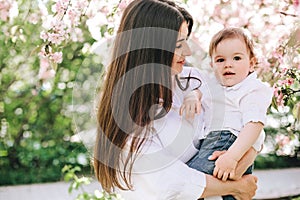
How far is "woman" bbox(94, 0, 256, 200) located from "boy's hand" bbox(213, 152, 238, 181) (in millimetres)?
26

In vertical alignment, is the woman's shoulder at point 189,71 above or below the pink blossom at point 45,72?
above

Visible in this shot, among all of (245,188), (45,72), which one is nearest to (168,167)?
(245,188)

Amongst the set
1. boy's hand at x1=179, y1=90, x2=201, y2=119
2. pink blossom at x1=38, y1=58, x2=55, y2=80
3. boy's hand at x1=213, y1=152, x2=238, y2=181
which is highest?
boy's hand at x1=179, y1=90, x2=201, y2=119

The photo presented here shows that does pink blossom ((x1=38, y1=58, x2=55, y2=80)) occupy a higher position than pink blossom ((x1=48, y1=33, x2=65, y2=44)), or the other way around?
pink blossom ((x1=48, y1=33, x2=65, y2=44))

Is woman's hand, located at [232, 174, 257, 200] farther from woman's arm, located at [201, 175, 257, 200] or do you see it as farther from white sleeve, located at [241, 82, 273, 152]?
white sleeve, located at [241, 82, 273, 152]

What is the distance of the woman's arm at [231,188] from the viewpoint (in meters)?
2.09

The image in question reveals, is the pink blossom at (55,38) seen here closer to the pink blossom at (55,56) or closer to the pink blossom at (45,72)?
the pink blossom at (55,56)

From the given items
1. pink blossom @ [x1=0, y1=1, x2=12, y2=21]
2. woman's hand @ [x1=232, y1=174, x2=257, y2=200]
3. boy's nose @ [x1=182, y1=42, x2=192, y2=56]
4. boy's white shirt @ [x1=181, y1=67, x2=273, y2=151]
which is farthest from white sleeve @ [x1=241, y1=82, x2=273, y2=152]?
pink blossom @ [x1=0, y1=1, x2=12, y2=21]

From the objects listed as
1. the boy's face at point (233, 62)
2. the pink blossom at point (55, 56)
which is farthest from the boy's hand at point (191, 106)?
the pink blossom at point (55, 56)

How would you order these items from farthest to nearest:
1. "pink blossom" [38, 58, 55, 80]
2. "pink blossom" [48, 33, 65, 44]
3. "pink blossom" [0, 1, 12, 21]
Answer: "pink blossom" [38, 58, 55, 80] < "pink blossom" [0, 1, 12, 21] < "pink blossom" [48, 33, 65, 44]

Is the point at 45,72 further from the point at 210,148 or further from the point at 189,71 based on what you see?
the point at 210,148

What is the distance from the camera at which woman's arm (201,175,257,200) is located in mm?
2086

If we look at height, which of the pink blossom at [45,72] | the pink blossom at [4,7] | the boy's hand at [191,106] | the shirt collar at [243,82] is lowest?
the pink blossom at [45,72]

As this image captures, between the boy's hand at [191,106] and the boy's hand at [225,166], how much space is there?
0.16 m
